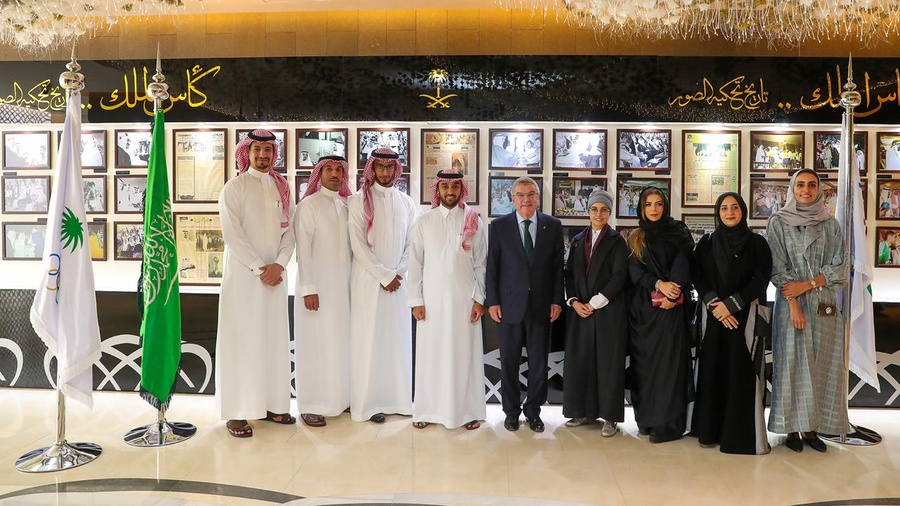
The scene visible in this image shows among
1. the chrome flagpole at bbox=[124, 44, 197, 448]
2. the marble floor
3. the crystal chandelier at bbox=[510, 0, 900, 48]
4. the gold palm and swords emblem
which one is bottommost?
the marble floor

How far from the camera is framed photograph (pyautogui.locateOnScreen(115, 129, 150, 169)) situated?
5.45 metres

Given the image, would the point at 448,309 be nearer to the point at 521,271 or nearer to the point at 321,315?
the point at 521,271

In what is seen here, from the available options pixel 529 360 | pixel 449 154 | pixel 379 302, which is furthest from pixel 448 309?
pixel 449 154

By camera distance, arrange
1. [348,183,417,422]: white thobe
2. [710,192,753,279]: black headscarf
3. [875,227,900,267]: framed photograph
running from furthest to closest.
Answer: [875,227,900,267]: framed photograph, [348,183,417,422]: white thobe, [710,192,753,279]: black headscarf

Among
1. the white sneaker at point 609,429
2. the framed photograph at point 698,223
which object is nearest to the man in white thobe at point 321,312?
the white sneaker at point 609,429

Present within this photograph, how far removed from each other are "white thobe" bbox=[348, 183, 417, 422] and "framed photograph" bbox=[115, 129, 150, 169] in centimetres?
222

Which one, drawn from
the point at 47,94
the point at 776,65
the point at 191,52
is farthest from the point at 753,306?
the point at 47,94

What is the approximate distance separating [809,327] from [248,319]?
12.1ft

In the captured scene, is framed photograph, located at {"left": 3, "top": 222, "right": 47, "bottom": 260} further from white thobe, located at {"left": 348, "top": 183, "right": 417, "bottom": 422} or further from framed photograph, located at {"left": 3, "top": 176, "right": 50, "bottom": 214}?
white thobe, located at {"left": 348, "top": 183, "right": 417, "bottom": 422}

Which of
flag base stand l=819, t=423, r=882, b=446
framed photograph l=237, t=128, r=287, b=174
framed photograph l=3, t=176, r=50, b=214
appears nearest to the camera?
flag base stand l=819, t=423, r=882, b=446

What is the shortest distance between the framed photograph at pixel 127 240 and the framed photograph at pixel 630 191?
417 centimetres

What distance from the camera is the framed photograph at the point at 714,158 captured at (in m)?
5.21

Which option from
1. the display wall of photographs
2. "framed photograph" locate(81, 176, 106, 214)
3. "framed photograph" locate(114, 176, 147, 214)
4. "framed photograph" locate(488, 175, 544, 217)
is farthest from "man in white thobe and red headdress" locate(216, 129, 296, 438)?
the display wall of photographs

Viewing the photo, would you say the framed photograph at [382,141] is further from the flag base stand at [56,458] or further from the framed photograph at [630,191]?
the flag base stand at [56,458]
